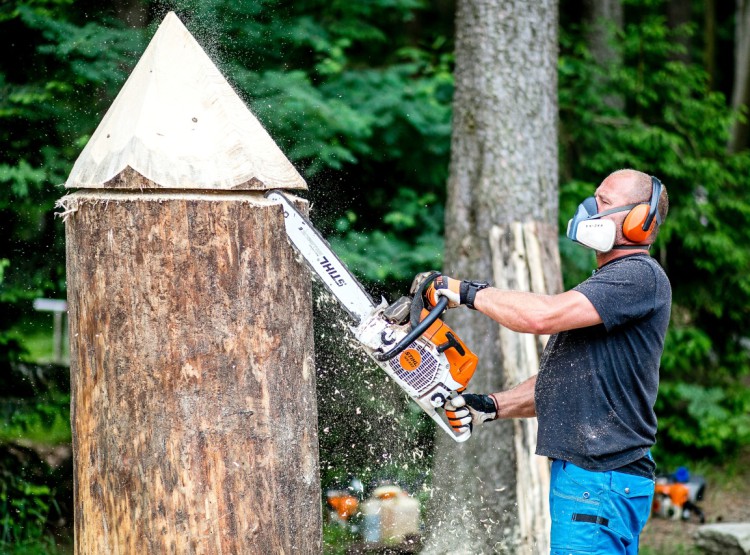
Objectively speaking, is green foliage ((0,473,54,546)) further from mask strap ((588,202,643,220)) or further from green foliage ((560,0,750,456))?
green foliage ((560,0,750,456))

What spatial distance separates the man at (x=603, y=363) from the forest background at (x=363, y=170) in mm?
1317

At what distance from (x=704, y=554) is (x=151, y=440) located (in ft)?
14.4

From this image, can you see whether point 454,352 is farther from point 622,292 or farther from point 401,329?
point 622,292

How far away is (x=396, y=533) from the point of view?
195 inches

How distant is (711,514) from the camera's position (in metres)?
6.67

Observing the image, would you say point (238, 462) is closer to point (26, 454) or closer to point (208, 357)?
point (208, 357)

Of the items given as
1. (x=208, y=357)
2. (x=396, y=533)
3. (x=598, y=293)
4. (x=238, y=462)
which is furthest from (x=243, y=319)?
(x=396, y=533)

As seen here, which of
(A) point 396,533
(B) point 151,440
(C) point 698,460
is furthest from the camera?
(C) point 698,460

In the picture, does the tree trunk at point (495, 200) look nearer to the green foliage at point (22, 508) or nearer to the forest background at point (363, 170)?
the forest background at point (363, 170)

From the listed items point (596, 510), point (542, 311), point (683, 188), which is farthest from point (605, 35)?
point (596, 510)

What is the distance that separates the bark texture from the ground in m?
3.87

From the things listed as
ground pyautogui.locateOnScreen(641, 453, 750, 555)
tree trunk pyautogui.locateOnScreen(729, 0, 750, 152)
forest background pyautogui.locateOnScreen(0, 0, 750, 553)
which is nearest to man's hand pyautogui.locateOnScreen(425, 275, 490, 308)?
forest background pyautogui.locateOnScreen(0, 0, 750, 553)

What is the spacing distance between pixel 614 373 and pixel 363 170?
3.89 m

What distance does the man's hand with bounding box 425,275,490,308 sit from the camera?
111 inches
